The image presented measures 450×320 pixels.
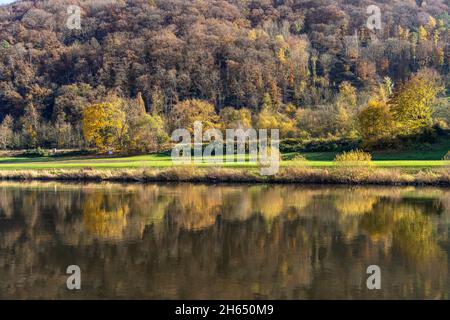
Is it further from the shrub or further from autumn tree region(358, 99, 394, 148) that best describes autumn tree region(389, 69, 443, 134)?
the shrub

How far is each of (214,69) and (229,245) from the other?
308 feet

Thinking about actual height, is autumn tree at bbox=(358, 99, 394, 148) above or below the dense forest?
below

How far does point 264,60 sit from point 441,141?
63047 mm

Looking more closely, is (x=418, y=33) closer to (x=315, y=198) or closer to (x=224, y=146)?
(x=224, y=146)

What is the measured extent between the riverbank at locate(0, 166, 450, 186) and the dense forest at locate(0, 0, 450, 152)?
15.7m

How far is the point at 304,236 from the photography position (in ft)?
62.8

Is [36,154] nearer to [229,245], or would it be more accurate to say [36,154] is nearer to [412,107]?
[412,107]

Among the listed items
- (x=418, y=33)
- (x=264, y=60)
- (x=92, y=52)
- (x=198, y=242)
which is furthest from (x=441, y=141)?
(x=92, y=52)

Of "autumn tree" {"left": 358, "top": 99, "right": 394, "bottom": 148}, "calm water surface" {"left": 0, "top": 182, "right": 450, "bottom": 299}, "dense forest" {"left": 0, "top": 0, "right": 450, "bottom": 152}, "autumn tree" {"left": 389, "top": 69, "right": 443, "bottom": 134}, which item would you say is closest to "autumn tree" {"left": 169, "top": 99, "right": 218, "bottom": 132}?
"dense forest" {"left": 0, "top": 0, "right": 450, "bottom": 152}

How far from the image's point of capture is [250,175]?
37500 mm

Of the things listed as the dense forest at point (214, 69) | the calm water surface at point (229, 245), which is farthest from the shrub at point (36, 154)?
the calm water surface at point (229, 245)

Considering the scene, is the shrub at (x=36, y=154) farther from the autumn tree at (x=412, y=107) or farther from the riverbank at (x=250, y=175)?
the autumn tree at (x=412, y=107)

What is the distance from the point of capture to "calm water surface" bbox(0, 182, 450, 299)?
1312cm

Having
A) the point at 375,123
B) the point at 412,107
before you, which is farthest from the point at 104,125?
the point at 412,107
